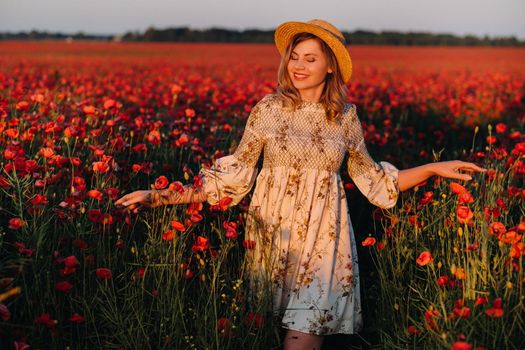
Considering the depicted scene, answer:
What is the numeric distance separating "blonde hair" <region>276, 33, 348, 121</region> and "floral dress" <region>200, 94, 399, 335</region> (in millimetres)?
39

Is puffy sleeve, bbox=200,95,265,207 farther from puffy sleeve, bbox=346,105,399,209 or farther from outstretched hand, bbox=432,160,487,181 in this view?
outstretched hand, bbox=432,160,487,181

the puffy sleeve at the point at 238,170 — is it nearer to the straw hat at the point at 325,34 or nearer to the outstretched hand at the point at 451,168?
Answer: the straw hat at the point at 325,34

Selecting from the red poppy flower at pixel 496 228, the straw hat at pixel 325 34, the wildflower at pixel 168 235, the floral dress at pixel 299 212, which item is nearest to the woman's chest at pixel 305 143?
the floral dress at pixel 299 212

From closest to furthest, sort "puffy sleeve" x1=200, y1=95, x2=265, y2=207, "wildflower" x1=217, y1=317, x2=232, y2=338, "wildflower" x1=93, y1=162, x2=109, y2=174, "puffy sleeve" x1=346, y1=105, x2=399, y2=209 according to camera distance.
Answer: "wildflower" x1=217, y1=317, x2=232, y2=338 < "wildflower" x1=93, y1=162, x2=109, y2=174 < "puffy sleeve" x1=200, y1=95, x2=265, y2=207 < "puffy sleeve" x1=346, y1=105, x2=399, y2=209

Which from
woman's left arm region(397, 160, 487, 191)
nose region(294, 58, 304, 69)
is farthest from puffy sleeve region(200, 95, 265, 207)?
woman's left arm region(397, 160, 487, 191)

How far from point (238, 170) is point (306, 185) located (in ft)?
1.10

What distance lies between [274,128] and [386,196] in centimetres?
66

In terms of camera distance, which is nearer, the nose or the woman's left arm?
the woman's left arm

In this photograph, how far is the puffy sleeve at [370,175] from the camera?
305 cm

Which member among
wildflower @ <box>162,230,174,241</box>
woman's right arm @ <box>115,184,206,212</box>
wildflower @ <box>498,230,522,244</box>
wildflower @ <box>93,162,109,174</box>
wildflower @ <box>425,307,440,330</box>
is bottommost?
wildflower @ <box>425,307,440,330</box>

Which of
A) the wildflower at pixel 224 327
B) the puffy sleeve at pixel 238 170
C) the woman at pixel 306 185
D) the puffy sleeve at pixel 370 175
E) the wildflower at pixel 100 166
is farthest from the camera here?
the puffy sleeve at pixel 370 175

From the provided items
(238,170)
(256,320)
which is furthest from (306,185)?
(256,320)

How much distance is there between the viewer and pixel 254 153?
9.82 ft

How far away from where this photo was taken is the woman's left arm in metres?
2.87
